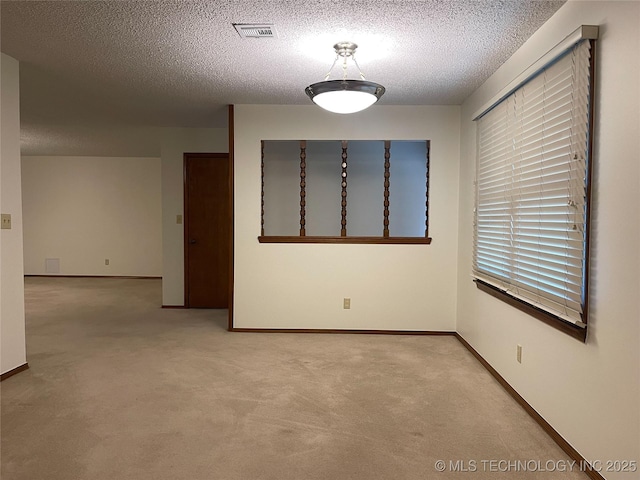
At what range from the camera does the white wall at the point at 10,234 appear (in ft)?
10.3

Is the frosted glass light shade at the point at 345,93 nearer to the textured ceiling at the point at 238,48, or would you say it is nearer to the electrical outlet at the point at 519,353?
the textured ceiling at the point at 238,48

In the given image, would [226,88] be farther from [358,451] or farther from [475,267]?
[358,451]

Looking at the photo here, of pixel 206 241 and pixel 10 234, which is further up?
pixel 10 234

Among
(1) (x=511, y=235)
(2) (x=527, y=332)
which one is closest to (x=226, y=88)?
(1) (x=511, y=235)

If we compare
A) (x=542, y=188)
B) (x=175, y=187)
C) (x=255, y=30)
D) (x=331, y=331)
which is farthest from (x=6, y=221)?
(x=542, y=188)

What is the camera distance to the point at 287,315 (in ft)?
15.2

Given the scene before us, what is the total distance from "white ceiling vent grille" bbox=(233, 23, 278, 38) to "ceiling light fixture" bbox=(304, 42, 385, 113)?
1.29 feet

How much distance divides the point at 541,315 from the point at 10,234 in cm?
352

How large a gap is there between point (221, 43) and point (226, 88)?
1.06 meters

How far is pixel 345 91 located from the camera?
282cm

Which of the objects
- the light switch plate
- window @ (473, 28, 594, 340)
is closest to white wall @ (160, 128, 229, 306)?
the light switch plate

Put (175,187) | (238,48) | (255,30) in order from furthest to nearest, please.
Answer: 1. (175,187)
2. (238,48)
3. (255,30)

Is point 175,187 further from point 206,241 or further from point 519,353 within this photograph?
point 519,353

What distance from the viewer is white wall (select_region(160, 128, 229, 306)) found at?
19.0 ft
